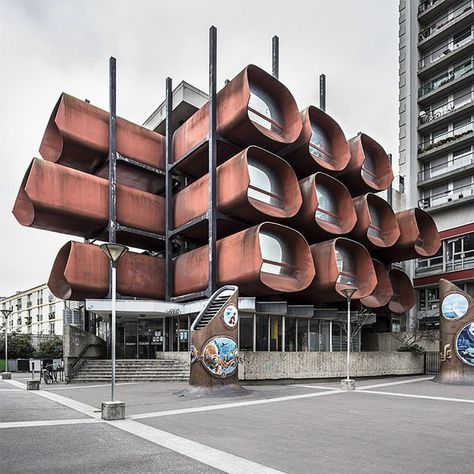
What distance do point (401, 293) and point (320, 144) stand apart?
14695 mm

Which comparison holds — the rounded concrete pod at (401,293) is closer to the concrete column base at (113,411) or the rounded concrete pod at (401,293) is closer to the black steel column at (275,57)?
the black steel column at (275,57)

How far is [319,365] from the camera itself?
25.2 meters

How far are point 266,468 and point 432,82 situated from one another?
46.5 metres

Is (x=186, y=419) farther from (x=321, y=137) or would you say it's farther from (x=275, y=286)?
(x=321, y=137)

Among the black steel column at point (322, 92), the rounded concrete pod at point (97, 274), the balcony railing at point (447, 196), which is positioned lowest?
the rounded concrete pod at point (97, 274)

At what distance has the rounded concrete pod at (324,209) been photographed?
2998cm

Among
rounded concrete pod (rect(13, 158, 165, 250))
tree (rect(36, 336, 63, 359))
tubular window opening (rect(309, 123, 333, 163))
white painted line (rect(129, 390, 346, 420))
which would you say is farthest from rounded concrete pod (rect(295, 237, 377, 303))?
tree (rect(36, 336, 63, 359))

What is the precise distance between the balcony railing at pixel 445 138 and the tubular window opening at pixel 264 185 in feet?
70.5

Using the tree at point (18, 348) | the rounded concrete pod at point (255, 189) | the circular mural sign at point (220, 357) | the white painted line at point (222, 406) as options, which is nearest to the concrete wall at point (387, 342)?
the rounded concrete pod at point (255, 189)

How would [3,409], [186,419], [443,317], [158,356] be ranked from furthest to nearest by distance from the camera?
[158,356]
[443,317]
[3,409]
[186,419]

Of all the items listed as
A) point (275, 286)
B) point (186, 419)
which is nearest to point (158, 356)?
point (275, 286)

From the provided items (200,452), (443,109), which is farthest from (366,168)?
(200,452)

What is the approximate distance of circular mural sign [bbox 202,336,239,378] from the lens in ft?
56.2

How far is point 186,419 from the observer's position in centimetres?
1187
